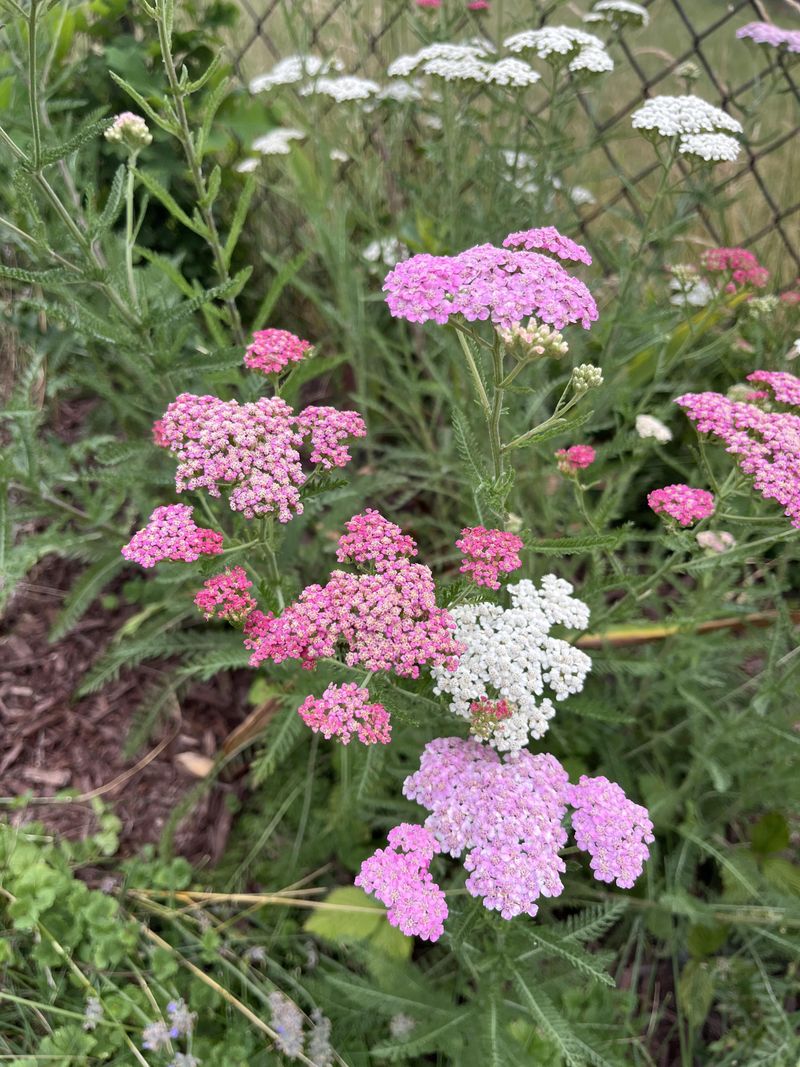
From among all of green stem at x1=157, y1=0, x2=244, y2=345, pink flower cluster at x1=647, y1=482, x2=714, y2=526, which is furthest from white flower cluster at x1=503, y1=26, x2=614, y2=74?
pink flower cluster at x1=647, y1=482, x2=714, y2=526

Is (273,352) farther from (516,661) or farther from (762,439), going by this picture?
(762,439)

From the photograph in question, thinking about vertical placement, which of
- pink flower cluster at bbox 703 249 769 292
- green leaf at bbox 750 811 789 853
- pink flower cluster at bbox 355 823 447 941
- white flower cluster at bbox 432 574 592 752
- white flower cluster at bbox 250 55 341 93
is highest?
white flower cluster at bbox 250 55 341 93

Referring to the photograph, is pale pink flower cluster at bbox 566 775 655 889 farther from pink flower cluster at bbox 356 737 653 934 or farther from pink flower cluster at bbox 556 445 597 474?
pink flower cluster at bbox 556 445 597 474

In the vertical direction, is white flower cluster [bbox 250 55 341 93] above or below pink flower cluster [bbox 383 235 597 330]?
above

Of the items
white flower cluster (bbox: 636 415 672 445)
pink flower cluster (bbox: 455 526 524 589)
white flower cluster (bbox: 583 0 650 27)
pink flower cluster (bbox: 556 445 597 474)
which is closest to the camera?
pink flower cluster (bbox: 455 526 524 589)

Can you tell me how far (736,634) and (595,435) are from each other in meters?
1.00

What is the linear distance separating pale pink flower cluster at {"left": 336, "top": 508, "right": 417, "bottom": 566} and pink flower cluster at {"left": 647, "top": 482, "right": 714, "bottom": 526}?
48 cm

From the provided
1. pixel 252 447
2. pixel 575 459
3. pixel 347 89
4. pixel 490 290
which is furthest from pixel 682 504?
pixel 347 89

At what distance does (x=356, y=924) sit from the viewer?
1.95 meters

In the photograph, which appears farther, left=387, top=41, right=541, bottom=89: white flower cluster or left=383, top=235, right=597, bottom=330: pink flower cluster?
left=387, top=41, right=541, bottom=89: white flower cluster

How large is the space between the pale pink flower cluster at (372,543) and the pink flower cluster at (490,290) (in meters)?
0.35

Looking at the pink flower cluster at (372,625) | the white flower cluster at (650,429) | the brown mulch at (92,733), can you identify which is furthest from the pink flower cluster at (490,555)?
the brown mulch at (92,733)

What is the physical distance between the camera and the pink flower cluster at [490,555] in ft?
4.06

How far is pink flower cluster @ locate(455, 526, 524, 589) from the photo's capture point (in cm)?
124
